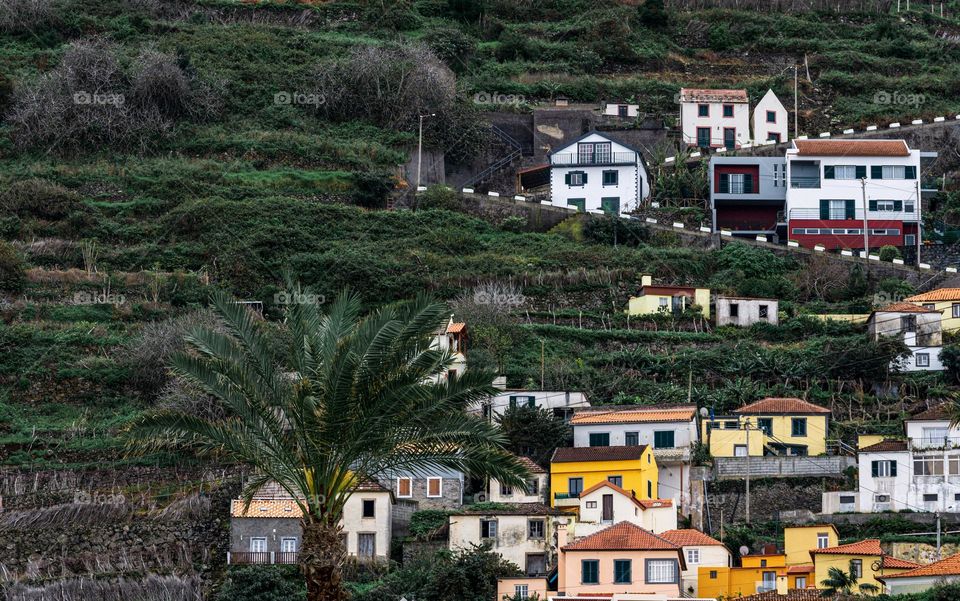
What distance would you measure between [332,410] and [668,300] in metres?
44.2

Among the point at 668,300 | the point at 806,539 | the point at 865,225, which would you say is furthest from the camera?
the point at 865,225

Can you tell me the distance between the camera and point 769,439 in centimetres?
7225

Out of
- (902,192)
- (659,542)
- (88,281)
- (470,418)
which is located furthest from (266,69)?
(470,418)

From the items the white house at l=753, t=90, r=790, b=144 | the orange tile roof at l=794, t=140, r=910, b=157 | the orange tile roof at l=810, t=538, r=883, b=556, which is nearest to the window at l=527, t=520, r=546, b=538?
the orange tile roof at l=810, t=538, r=883, b=556

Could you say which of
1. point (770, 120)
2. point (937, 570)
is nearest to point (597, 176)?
point (770, 120)

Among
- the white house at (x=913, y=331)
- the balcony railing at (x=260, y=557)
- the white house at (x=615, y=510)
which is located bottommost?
the balcony railing at (x=260, y=557)

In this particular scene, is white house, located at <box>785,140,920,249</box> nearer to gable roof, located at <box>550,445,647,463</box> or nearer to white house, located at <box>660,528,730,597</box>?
gable roof, located at <box>550,445,647,463</box>

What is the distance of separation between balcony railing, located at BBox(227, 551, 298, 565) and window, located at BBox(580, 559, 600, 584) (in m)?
9.94

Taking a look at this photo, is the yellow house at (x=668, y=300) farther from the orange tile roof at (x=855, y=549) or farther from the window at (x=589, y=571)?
the window at (x=589, y=571)

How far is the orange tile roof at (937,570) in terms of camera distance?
58.2m

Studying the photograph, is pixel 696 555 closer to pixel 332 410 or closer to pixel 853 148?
pixel 332 410

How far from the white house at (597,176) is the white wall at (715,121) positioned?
7779mm

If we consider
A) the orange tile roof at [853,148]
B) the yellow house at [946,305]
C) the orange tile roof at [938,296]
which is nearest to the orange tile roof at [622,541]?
the yellow house at [946,305]

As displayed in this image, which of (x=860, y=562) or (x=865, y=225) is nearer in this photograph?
(x=860, y=562)
